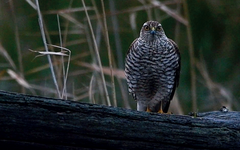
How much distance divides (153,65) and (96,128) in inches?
72.7

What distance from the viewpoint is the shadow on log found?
6.81 feet

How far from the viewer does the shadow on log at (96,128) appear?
6.81 ft

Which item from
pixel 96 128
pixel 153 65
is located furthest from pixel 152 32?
pixel 96 128

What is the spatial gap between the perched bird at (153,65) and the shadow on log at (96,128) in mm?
1565

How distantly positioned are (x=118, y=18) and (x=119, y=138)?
4.98 meters

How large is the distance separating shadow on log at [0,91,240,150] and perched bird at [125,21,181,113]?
61.6 inches

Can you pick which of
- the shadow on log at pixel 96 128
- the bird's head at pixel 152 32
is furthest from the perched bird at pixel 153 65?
the shadow on log at pixel 96 128

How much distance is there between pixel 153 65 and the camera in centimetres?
398

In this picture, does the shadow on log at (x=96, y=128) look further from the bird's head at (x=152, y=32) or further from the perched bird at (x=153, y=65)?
the bird's head at (x=152, y=32)

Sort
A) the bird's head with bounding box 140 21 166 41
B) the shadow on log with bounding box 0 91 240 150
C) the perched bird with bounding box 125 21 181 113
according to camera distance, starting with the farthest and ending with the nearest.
A: 1. the bird's head with bounding box 140 21 166 41
2. the perched bird with bounding box 125 21 181 113
3. the shadow on log with bounding box 0 91 240 150

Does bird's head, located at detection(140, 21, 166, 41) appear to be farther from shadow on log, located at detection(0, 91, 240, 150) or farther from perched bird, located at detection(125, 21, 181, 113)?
shadow on log, located at detection(0, 91, 240, 150)

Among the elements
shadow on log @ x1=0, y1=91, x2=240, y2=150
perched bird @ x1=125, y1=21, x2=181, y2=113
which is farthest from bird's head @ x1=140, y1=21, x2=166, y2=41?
shadow on log @ x1=0, y1=91, x2=240, y2=150

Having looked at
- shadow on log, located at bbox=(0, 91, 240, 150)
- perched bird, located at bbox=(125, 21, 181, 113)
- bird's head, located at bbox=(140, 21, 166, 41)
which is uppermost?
bird's head, located at bbox=(140, 21, 166, 41)

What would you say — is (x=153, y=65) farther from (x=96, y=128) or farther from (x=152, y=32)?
(x=96, y=128)
